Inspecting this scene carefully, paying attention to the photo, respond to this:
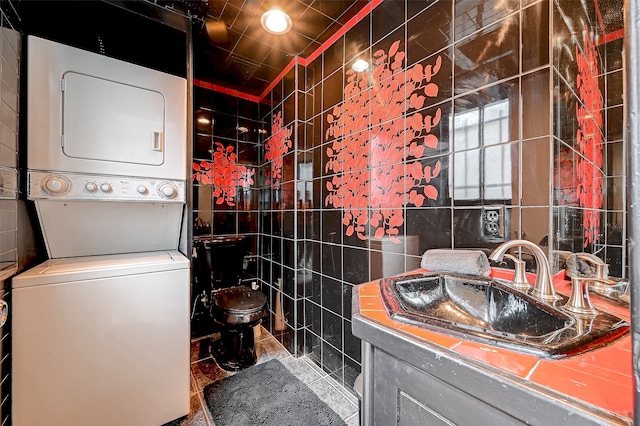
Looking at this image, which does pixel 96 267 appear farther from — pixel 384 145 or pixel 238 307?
pixel 384 145

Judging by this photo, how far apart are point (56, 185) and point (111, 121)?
0.44 meters

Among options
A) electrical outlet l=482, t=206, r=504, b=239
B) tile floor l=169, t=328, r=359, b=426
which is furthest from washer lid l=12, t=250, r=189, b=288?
electrical outlet l=482, t=206, r=504, b=239

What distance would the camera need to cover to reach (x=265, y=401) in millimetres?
1652

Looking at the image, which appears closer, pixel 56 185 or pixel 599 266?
pixel 599 266

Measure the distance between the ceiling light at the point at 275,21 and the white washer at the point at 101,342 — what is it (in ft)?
5.48

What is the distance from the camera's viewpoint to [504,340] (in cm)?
52

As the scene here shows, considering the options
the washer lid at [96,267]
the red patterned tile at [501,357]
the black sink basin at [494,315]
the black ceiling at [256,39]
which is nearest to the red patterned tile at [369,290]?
the black sink basin at [494,315]

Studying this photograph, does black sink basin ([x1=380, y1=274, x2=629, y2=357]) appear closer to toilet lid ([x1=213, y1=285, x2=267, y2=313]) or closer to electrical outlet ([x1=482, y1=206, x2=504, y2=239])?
electrical outlet ([x1=482, y1=206, x2=504, y2=239])

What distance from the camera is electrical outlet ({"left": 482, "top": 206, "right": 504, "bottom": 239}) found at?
1030 mm

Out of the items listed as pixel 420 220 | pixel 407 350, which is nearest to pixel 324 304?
pixel 420 220

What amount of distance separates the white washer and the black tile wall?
1.00m

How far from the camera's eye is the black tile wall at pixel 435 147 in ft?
3.14

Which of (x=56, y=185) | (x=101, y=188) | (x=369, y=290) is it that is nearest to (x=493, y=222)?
(x=369, y=290)

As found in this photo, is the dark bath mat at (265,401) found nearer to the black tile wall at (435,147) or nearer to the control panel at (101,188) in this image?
the black tile wall at (435,147)
